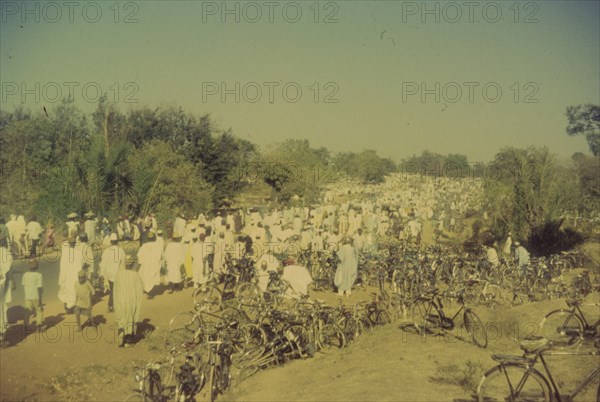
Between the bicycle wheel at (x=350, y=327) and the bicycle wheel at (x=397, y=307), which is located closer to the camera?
the bicycle wheel at (x=350, y=327)

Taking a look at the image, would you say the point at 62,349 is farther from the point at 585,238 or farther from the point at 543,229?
the point at 585,238

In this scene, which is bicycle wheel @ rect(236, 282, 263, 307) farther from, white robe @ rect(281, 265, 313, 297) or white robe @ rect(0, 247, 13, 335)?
white robe @ rect(0, 247, 13, 335)

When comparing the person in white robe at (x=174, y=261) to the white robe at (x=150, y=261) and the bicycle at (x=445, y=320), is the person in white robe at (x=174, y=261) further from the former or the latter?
the bicycle at (x=445, y=320)

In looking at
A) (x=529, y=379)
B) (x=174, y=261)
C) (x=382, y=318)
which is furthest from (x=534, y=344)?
(x=174, y=261)

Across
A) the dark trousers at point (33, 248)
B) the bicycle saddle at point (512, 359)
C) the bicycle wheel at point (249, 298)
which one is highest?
the dark trousers at point (33, 248)

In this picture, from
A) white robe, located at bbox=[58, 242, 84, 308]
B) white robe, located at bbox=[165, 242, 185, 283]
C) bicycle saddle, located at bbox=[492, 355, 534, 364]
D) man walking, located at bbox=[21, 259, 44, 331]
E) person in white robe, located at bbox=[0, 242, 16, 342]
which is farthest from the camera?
white robe, located at bbox=[165, 242, 185, 283]

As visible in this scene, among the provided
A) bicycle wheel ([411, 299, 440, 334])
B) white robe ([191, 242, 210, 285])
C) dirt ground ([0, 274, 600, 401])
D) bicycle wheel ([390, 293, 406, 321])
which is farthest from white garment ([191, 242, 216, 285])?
bicycle wheel ([411, 299, 440, 334])

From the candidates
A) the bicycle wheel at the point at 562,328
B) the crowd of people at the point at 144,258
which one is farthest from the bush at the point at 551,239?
the bicycle wheel at the point at 562,328

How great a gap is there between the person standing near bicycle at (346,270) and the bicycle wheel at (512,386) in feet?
24.9

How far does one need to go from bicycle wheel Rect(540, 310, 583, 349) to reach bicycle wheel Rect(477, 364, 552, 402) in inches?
94.4

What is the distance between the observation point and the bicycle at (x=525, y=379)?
19.2 feet

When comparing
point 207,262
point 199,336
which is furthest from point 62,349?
point 207,262

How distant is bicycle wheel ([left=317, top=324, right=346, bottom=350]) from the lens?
382 inches

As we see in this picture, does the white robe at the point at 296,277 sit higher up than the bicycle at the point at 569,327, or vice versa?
the white robe at the point at 296,277
